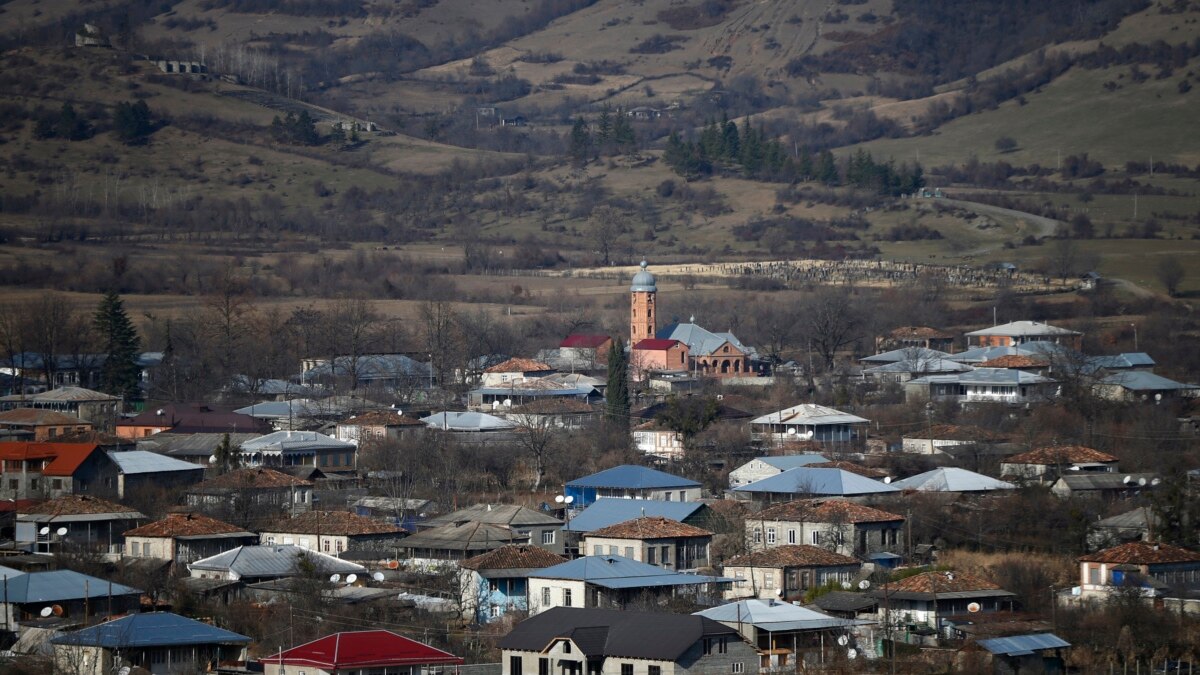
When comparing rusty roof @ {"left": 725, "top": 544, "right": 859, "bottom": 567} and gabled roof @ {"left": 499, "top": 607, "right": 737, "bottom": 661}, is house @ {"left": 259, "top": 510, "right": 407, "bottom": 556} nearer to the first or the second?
rusty roof @ {"left": 725, "top": 544, "right": 859, "bottom": 567}

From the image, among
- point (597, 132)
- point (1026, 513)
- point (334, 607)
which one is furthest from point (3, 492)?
point (597, 132)

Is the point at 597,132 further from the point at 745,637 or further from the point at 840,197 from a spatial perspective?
the point at 745,637

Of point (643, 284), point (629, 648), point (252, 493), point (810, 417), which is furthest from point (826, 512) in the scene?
point (643, 284)

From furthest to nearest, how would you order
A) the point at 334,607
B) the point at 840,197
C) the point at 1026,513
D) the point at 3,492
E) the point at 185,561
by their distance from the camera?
1. the point at 840,197
2. the point at 3,492
3. the point at 1026,513
4. the point at 185,561
5. the point at 334,607

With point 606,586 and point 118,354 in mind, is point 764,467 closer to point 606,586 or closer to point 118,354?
point 606,586

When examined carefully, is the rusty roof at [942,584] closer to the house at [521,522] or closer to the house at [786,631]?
the house at [786,631]

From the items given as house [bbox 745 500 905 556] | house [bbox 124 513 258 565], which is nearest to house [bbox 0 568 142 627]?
house [bbox 124 513 258 565]
